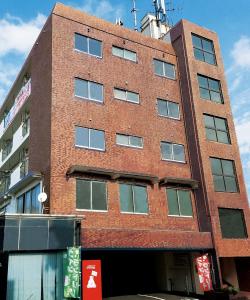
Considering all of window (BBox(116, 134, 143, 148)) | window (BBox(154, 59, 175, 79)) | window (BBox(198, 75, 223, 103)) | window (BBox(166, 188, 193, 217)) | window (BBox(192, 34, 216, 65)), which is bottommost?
window (BBox(166, 188, 193, 217))

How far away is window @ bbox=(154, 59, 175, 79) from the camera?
2598 centimetres

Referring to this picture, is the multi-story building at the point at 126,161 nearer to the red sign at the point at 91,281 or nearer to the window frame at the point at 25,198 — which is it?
the window frame at the point at 25,198

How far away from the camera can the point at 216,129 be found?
25047 mm

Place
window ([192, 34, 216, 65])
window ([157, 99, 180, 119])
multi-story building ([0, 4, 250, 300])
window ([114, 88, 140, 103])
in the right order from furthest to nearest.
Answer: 1. window ([192, 34, 216, 65])
2. window ([157, 99, 180, 119])
3. window ([114, 88, 140, 103])
4. multi-story building ([0, 4, 250, 300])

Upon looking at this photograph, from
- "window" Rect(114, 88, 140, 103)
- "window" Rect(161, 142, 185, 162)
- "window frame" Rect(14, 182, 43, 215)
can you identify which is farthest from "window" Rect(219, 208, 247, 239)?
"window frame" Rect(14, 182, 43, 215)

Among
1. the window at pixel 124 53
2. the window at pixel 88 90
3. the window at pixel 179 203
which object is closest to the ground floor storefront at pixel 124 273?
the window at pixel 179 203

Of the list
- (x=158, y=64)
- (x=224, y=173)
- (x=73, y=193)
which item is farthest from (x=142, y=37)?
(x=73, y=193)

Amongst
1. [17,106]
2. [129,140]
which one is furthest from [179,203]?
[17,106]

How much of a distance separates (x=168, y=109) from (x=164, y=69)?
132 inches

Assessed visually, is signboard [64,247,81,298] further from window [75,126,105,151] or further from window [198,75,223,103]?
window [198,75,223,103]

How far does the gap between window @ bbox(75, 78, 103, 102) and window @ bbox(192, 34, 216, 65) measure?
8676 millimetres

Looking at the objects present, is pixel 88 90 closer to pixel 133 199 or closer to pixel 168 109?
pixel 168 109

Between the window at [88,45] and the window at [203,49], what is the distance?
763 centimetres

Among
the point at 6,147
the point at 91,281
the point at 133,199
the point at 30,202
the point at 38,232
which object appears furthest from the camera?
the point at 6,147
